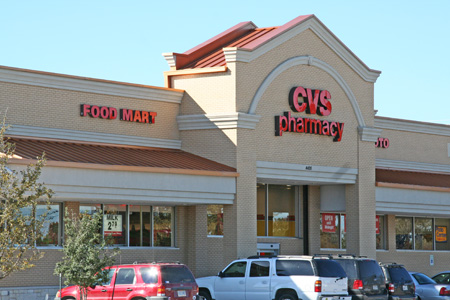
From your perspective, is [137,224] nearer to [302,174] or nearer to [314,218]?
[302,174]

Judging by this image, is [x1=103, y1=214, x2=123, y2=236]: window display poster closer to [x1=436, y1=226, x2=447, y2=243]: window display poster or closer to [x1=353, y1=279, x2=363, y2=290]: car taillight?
[x1=353, y1=279, x2=363, y2=290]: car taillight

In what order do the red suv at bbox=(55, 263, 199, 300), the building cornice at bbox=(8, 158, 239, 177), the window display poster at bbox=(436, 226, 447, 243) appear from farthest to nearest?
the window display poster at bbox=(436, 226, 447, 243) < the building cornice at bbox=(8, 158, 239, 177) < the red suv at bbox=(55, 263, 199, 300)

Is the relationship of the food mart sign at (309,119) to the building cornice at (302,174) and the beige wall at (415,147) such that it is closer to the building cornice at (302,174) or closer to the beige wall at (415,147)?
the building cornice at (302,174)

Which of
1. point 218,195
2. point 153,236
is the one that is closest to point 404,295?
point 218,195

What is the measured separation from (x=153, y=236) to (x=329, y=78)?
414 inches

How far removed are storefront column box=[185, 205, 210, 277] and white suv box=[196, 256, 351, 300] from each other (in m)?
5.69

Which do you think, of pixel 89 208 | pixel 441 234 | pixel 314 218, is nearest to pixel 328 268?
pixel 89 208

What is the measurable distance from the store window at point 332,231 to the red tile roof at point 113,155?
8.57 m

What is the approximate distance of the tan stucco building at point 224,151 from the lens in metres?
29.2

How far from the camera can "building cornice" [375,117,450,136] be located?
4284 centimetres

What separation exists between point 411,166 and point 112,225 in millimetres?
19502

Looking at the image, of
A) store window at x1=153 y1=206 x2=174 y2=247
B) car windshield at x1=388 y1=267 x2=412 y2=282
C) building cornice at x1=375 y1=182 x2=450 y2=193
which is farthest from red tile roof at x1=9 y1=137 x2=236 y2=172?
building cornice at x1=375 y1=182 x2=450 y2=193

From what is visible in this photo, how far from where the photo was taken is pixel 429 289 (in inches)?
1181

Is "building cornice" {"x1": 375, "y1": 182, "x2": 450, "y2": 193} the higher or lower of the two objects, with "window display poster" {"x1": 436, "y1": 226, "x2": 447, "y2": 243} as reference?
higher
